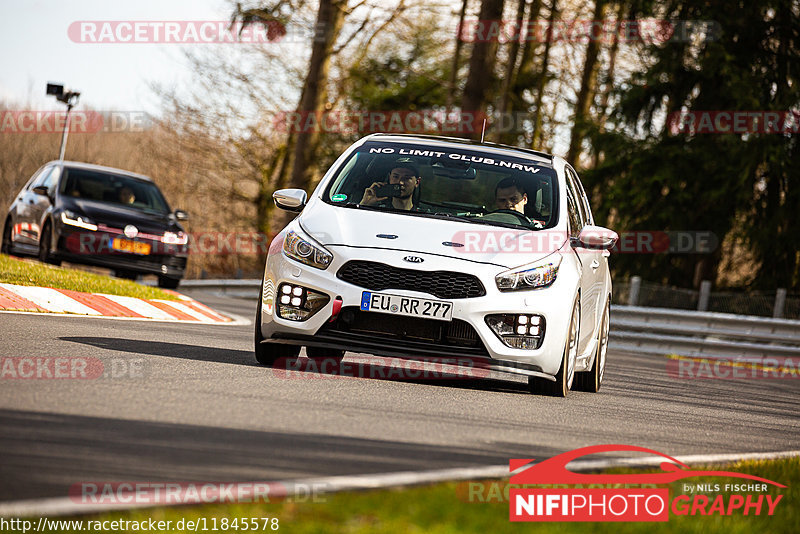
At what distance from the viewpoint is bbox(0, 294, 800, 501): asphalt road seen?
472cm

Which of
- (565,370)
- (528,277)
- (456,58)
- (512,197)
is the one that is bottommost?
(565,370)

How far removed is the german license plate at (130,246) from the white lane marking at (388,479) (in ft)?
43.8

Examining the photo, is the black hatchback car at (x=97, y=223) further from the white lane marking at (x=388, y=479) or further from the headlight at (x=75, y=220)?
the white lane marking at (x=388, y=479)

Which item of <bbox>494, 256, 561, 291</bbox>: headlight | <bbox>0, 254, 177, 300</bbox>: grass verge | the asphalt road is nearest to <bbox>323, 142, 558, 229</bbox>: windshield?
<bbox>494, 256, 561, 291</bbox>: headlight

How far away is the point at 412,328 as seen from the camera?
8.17 metres

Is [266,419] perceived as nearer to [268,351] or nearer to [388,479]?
[388,479]

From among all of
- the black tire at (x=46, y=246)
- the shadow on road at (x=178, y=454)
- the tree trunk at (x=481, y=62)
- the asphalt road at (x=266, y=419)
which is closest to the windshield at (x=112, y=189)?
the black tire at (x=46, y=246)

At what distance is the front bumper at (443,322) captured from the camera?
816 centimetres

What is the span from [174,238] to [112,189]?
1.43 m

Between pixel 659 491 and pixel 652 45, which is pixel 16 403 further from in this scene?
pixel 652 45

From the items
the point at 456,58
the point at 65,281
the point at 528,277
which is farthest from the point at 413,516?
the point at 456,58

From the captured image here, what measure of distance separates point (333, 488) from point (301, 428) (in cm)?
146

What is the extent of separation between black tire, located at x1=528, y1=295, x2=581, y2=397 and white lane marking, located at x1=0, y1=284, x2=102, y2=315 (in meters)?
5.26

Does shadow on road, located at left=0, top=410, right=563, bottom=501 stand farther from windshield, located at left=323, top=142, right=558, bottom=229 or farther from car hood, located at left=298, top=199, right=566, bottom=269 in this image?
windshield, located at left=323, top=142, right=558, bottom=229
